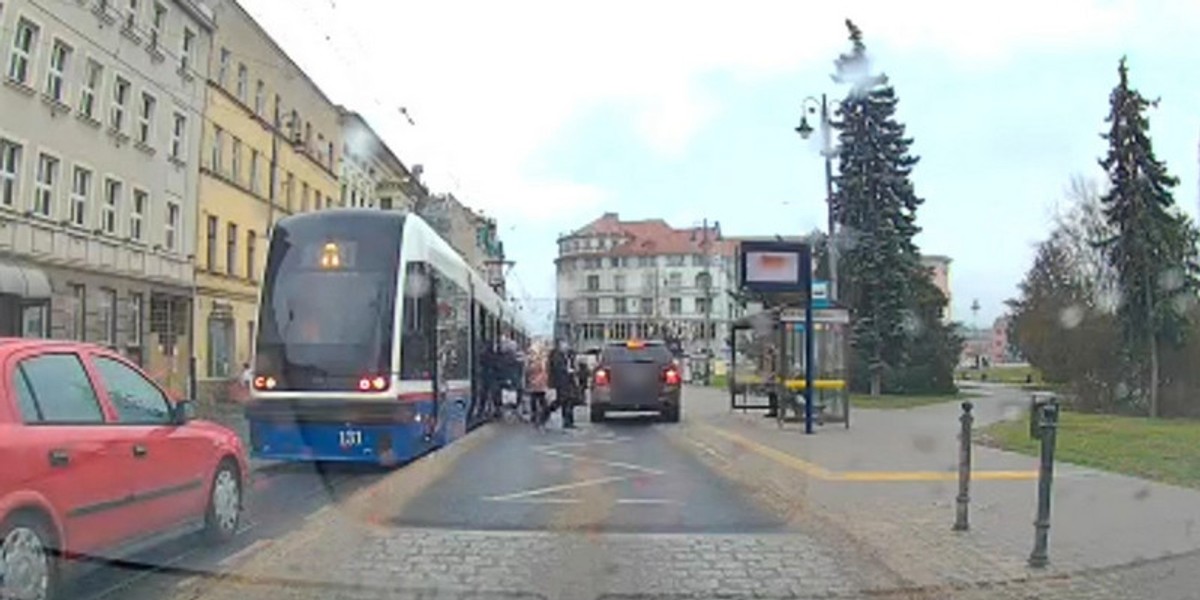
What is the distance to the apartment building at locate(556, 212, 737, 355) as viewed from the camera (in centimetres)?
12488

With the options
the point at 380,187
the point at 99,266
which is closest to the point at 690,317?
the point at 380,187

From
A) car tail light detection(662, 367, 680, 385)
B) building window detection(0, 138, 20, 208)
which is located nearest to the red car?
car tail light detection(662, 367, 680, 385)

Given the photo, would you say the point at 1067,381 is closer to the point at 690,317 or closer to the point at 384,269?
the point at 384,269

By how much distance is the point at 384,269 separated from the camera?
14805 millimetres

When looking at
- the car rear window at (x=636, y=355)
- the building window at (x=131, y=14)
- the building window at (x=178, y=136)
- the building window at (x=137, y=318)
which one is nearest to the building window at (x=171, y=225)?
the building window at (x=178, y=136)

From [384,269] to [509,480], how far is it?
349cm

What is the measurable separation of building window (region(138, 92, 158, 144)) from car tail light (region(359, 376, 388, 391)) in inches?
915

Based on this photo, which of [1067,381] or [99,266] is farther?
[1067,381]

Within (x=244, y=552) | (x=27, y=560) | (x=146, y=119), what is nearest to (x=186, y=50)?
(x=146, y=119)

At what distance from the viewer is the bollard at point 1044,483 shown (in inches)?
321

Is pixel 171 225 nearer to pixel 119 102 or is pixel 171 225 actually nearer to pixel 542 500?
pixel 119 102

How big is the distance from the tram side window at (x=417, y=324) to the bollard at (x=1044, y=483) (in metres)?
8.15

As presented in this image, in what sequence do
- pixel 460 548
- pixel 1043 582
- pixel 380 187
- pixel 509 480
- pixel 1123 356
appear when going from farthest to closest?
1. pixel 380 187
2. pixel 1123 356
3. pixel 509 480
4. pixel 460 548
5. pixel 1043 582

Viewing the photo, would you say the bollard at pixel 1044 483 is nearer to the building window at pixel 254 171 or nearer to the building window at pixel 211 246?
the building window at pixel 211 246
